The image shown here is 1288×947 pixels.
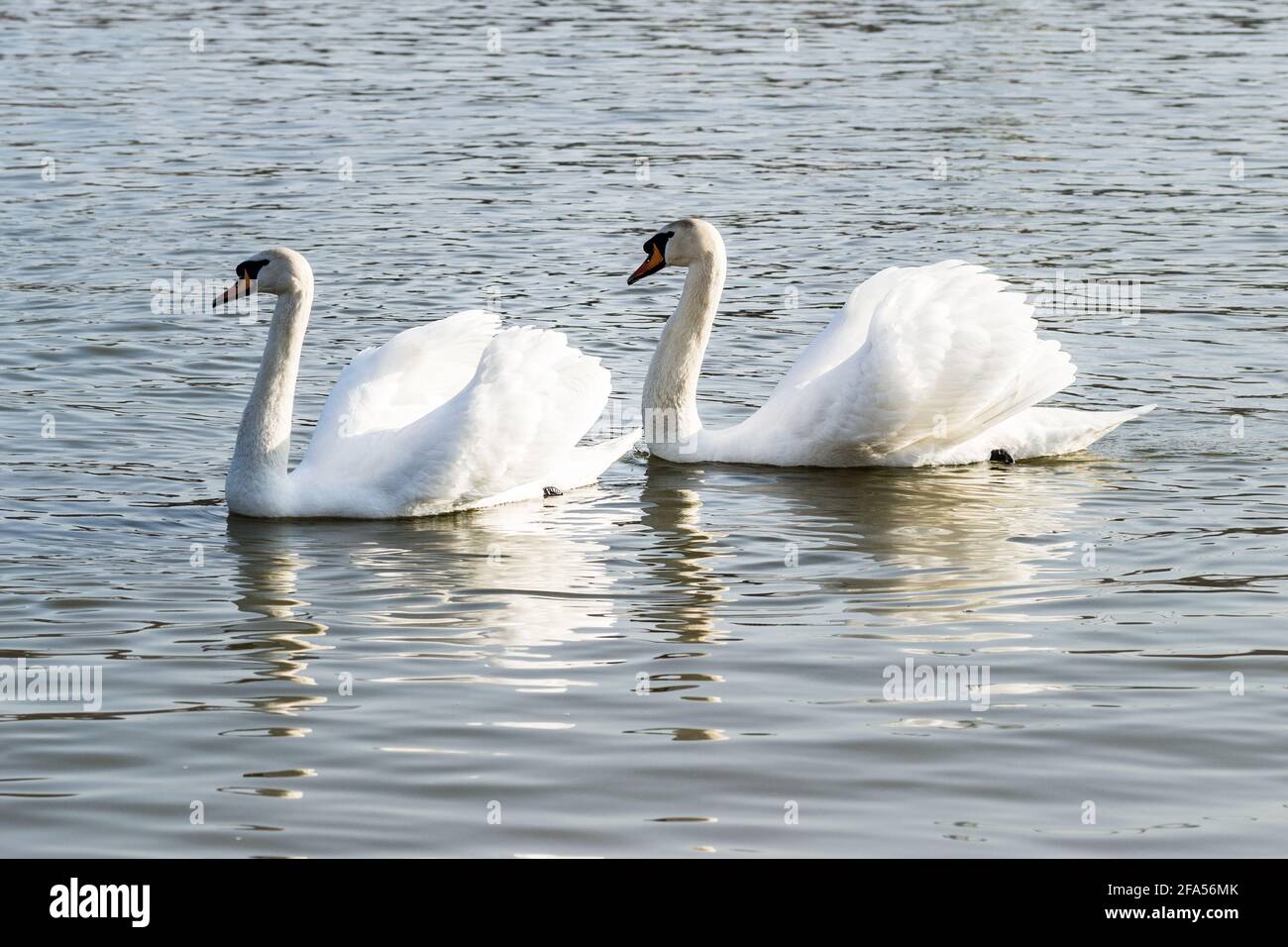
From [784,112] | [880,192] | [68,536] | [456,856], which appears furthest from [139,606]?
[784,112]

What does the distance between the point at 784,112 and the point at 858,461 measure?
38.8 ft

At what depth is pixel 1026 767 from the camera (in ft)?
24.3

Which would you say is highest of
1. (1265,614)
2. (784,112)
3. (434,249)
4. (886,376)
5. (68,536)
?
(784,112)

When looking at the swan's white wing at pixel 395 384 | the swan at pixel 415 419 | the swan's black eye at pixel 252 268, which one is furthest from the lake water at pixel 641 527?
the swan's black eye at pixel 252 268

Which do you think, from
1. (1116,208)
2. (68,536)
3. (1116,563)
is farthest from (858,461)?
(1116,208)

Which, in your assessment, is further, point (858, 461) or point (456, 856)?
point (858, 461)

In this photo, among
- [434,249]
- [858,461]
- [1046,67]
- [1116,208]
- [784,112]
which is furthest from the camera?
[1046,67]

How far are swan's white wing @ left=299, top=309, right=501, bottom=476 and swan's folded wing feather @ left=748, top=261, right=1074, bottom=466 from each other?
1.72 metres

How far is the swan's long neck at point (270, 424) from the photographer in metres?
10.9

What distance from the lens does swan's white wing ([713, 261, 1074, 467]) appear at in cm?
1180

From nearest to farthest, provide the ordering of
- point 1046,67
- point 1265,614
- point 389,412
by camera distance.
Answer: point 1265,614
point 389,412
point 1046,67

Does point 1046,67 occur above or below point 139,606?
above

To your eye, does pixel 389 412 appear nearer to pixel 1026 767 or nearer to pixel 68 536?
pixel 68 536

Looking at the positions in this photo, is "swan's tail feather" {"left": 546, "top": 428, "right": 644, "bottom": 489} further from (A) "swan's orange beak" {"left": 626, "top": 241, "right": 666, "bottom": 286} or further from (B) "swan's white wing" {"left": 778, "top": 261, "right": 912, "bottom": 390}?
(A) "swan's orange beak" {"left": 626, "top": 241, "right": 666, "bottom": 286}
